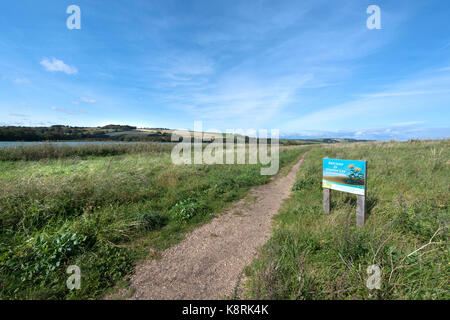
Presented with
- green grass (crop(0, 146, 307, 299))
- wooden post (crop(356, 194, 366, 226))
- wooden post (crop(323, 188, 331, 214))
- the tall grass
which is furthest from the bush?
the tall grass

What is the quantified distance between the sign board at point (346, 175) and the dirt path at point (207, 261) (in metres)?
2.27

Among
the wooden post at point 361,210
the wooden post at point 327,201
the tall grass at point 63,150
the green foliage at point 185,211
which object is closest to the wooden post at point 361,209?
the wooden post at point 361,210

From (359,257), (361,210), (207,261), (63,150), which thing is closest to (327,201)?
(361,210)

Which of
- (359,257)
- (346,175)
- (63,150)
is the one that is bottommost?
(359,257)

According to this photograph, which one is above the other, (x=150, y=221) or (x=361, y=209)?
(x=361, y=209)

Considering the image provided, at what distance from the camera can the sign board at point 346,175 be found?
4371 millimetres

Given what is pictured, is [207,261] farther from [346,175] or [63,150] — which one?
[63,150]

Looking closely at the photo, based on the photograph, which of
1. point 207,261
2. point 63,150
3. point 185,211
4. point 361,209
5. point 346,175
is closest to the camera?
point 207,261

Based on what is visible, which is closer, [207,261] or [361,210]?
[207,261]

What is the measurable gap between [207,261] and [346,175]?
14.6 ft

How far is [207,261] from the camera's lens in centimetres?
346

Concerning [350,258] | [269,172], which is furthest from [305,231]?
[269,172]

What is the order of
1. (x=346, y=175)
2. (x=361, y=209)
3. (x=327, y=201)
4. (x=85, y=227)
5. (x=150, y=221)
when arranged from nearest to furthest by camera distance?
1. (x=85, y=227)
2. (x=361, y=209)
3. (x=346, y=175)
4. (x=150, y=221)
5. (x=327, y=201)
